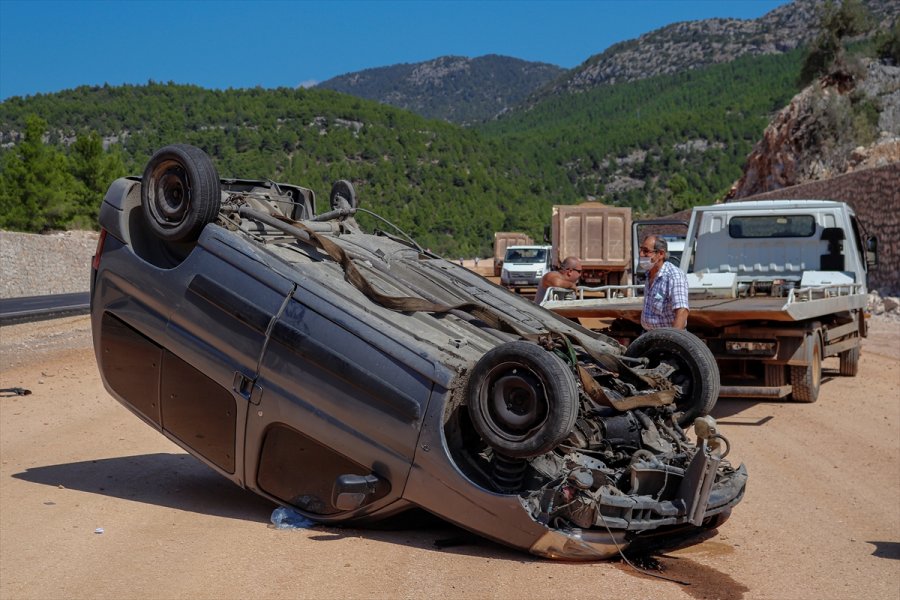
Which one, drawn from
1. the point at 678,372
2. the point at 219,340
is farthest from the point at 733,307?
the point at 219,340

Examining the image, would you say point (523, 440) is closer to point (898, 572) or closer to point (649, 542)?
point (649, 542)

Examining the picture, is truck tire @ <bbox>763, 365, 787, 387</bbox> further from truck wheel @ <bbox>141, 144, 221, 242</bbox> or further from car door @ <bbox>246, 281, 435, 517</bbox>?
truck wheel @ <bbox>141, 144, 221, 242</bbox>

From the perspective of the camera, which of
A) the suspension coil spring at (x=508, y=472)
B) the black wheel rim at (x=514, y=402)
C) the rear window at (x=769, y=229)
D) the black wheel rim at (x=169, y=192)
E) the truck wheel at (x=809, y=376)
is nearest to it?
the black wheel rim at (x=514, y=402)

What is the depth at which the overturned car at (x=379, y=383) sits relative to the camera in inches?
223

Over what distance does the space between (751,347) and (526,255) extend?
27.6 meters

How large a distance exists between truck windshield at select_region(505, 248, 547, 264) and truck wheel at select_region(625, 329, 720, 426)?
103ft

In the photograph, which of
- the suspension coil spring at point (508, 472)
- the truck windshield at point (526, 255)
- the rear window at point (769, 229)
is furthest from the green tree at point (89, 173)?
the suspension coil spring at point (508, 472)

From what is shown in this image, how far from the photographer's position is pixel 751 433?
10.6 m

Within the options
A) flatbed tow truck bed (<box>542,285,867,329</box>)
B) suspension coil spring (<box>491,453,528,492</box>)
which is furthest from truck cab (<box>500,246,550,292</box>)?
suspension coil spring (<box>491,453,528,492</box>)

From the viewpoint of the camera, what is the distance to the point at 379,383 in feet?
19.4

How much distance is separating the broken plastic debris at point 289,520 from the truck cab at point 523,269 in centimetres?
3047

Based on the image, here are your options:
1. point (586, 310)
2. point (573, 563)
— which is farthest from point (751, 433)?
point (573, 563)

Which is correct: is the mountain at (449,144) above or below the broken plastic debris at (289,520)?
above

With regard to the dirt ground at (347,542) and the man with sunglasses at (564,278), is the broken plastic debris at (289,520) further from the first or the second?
the man with sunglasses at (564,278)
